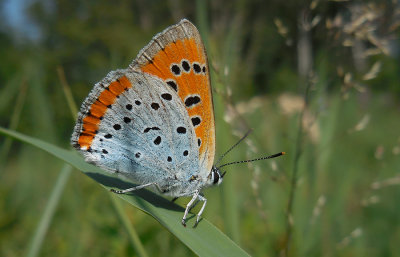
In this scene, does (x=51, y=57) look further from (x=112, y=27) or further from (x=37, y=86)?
(x=37, y=86)

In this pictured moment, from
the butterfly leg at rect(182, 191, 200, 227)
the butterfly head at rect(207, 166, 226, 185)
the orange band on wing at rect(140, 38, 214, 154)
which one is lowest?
the butterfly leg at rect(182, 191, 200, 227)

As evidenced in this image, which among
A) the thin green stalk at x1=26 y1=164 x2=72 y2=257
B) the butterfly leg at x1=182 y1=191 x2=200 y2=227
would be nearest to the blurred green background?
the thin green stalk at x1=26 y1=164 x2=72 y2=257

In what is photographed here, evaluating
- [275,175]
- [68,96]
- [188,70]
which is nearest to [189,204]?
[188,70]

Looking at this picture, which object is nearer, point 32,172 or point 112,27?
point 32,172

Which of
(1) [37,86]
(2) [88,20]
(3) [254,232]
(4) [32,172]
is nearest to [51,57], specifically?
(2) [88,20]

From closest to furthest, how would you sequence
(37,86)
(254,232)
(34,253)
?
(34,253)
(254,232)
(37,86)

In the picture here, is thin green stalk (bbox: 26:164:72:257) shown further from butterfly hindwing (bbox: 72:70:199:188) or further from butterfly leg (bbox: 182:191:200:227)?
butterfly leg (bbox: 182:191:200:227)

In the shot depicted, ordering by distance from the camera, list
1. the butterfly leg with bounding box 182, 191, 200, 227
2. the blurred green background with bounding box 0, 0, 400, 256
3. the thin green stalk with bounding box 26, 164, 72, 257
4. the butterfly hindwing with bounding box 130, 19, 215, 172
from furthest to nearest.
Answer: the blurred green background with bounding box 0, 0, 400, 256, the butterfly hindwing with bounding box 130, 19, 215, 172, the thin green stalk with bounding box 26, 164, 72, 257, the butterfly leg with bounding box 182, 191, 200, 227
